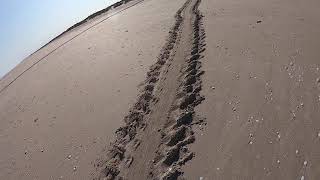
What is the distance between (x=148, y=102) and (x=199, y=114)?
4.55ft

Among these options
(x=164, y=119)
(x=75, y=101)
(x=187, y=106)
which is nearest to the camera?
(x=164, y=119)

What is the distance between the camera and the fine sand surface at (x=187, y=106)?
555 cm

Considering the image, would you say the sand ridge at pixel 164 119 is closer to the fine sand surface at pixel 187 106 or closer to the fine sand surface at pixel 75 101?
the fine sand surface at pixel 187 106

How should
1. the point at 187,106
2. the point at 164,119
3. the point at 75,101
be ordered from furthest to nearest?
1. the point at 75,101
2. the point at 187,106
3. the point at 164,119

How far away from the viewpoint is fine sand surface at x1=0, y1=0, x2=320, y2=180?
5547 mm

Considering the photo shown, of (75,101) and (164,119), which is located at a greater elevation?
(164,119)

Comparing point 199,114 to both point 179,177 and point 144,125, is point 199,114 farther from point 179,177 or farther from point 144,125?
point 179,177

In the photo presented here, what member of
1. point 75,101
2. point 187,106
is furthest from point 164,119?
point 75,101

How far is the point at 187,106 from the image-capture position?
22.8 feet

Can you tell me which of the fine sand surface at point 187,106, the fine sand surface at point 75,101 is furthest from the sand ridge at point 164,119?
the fine sand surface at point 75,101

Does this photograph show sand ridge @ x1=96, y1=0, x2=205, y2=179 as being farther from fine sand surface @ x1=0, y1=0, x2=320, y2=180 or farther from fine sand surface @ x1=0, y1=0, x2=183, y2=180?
fine sand surface @ x1=0, y1=0, x2=183, y2=180

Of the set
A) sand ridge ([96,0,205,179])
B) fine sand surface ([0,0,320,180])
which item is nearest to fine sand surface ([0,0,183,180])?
fine sand surface ([0,0,320,180])

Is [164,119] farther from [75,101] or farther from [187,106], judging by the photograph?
[75,101]

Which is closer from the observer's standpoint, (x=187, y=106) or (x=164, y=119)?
(x=164, y=119)
